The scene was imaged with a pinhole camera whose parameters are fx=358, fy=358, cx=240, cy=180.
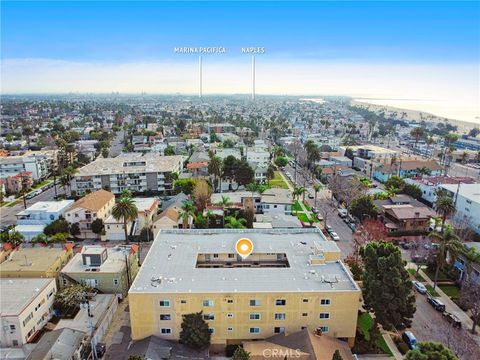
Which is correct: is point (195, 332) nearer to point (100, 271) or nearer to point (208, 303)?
point (208, 303)

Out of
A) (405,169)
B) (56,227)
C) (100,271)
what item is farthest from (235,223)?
(405,169)

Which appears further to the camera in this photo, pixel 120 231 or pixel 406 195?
pixel 406 195

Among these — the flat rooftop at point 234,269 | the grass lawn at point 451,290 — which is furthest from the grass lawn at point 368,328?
the grass lawn at point 451,290

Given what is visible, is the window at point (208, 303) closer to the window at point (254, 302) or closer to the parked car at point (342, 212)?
the window at point (254, 302)

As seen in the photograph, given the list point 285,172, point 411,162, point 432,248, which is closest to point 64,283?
point 432,248

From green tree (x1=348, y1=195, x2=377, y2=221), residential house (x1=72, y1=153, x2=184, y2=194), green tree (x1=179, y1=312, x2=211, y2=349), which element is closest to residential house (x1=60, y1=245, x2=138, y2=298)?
green tree (x1=179, y1=312, x2=211, y2=349)

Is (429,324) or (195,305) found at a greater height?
(195,305)

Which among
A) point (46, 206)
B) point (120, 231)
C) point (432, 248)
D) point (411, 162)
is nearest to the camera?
point (432, 248)

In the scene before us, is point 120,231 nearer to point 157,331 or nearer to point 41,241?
point 41,241
